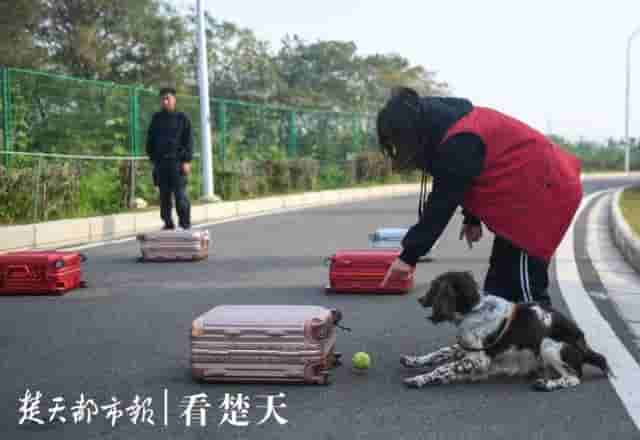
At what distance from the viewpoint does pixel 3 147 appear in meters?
14.8

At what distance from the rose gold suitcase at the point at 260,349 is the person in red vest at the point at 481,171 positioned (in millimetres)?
526

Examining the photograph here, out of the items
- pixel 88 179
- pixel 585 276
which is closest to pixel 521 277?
pixel 585 276

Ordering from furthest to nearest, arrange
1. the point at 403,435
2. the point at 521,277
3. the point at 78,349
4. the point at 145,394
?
the point at 78,349 → the point at 521,277 → the point at 145,394 → the point at 403,435

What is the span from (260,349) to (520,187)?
5.30 feet

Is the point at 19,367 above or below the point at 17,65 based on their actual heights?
below

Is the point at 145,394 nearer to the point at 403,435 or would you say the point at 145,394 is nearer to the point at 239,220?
the point at 403,435

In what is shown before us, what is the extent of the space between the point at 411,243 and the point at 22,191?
10374mm

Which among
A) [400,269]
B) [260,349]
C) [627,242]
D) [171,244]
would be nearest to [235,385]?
[260,349]

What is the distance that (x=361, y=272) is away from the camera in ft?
26.9

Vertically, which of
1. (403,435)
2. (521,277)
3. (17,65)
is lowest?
(403,435)

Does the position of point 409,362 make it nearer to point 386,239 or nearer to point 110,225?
point 386,239

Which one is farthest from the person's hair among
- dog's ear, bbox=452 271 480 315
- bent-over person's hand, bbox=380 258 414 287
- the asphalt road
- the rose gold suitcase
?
the asphalt road

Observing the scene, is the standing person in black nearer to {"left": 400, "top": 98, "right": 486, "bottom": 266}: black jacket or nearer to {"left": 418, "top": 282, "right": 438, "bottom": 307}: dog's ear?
{"left": 400, "top": 98, "right": 486, "bottom": 266}: black jacket

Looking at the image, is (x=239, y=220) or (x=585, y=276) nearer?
(x=585, y=276)
